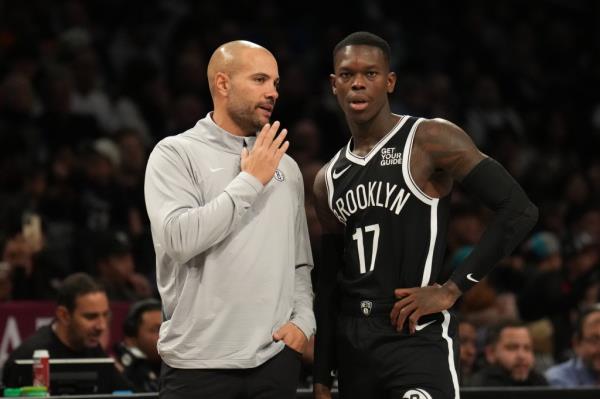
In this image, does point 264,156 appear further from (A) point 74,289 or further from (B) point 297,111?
(B) point 297,111

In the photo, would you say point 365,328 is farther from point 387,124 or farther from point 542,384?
point 542,384

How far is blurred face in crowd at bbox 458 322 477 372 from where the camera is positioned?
27.2 feet

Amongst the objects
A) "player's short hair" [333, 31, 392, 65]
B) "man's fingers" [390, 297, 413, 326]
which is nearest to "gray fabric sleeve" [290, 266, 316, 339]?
"man's fingers" [390, 297, 413, 326]

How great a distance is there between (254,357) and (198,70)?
7.55 meters

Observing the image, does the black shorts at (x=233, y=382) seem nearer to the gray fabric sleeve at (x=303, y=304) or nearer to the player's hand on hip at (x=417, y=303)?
the gray fabric sleeve at (x=303, y=304)

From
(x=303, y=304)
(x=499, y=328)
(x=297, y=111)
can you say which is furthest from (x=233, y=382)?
(x=297, y=111)

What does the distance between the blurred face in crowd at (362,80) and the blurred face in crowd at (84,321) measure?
2.96m

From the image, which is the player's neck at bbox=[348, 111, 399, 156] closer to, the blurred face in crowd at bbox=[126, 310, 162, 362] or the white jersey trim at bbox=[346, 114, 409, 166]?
the white jersey trim at bbox=[346, 114, 409, 166]

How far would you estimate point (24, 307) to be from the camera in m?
7.77

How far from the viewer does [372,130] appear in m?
4.78

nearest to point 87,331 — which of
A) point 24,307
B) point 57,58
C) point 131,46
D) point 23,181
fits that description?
point 24,307

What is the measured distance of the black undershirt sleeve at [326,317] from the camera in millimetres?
4801

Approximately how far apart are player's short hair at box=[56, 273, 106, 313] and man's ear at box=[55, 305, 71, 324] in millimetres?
21

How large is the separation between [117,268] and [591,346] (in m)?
3.38
